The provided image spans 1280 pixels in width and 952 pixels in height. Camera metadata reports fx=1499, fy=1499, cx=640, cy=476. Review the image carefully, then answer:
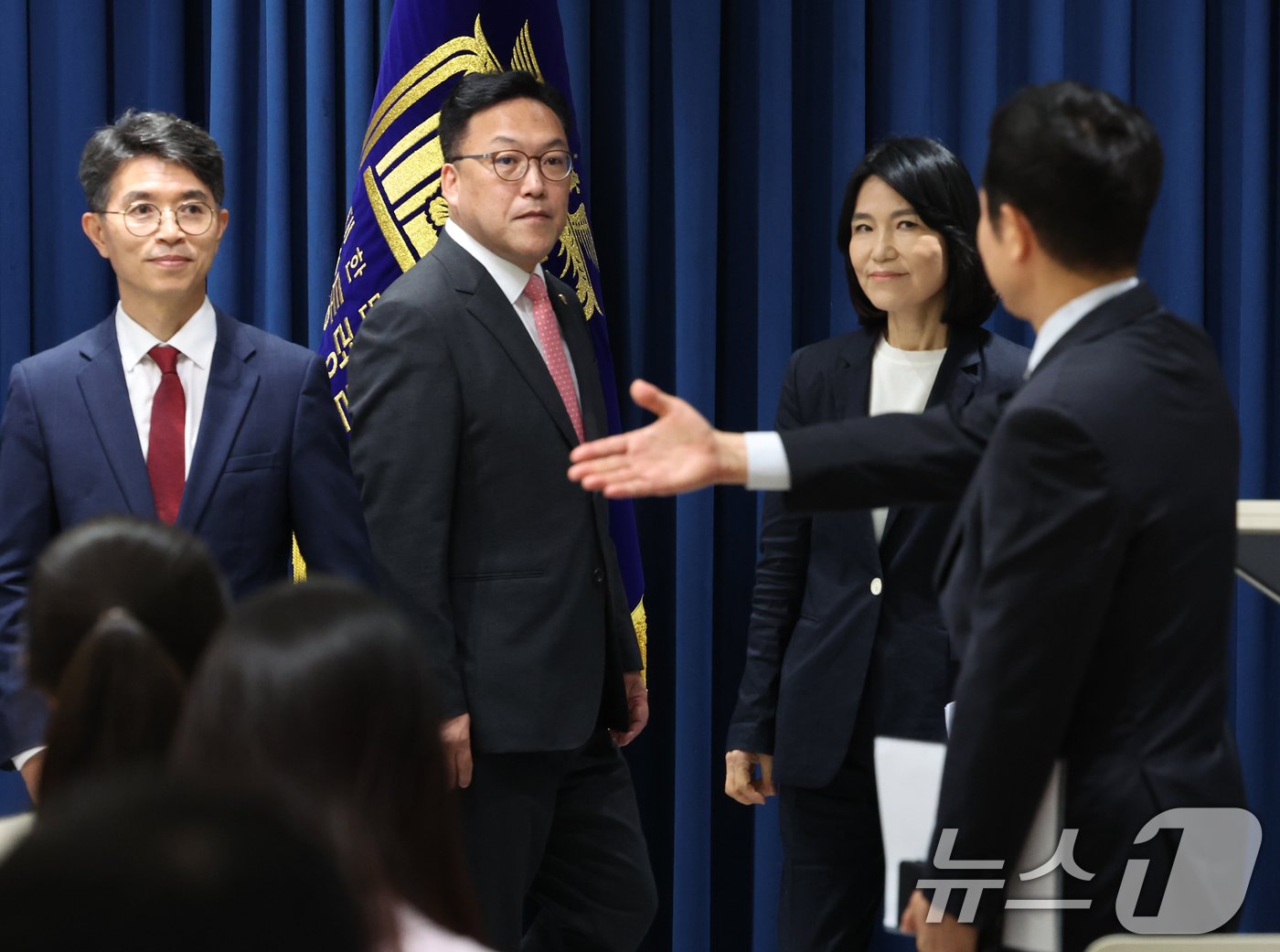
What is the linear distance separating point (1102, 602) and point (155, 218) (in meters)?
1.50

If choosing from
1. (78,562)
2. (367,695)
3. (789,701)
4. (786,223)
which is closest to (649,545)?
(786,223)

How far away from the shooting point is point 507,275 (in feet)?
7.89

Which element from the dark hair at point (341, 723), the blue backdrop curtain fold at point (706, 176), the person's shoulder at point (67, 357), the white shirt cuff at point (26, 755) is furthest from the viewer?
the blue backdrop curtain fold at point (706, 176)

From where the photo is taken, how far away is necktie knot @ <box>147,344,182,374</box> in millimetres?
2219

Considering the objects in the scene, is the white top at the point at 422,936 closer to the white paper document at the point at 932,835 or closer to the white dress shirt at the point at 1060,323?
the white paper document at the point at 932,835

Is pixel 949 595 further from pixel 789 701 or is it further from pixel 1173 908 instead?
pixel 789 701

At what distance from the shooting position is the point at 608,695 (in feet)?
8.17

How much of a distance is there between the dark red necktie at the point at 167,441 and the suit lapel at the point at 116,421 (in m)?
0.02

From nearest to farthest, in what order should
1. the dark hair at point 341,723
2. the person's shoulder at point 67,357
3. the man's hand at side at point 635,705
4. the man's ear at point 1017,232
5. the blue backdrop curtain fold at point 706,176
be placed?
the dark hair at point 341,723, the man's ear at point 1017,232, the person's shoulder at point 67,357, the man's hand at side at point 635,705, the blue backdrop curtain fold at point 706,176

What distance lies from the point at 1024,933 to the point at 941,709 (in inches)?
30.3

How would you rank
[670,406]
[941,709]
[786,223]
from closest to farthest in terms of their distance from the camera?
[670,406]
[941,709]
[786,223]

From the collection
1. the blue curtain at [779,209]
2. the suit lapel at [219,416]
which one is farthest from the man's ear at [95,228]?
the blue curtain at [779,209]

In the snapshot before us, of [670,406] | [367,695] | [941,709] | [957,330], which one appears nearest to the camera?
[367,695]

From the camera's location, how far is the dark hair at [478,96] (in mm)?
2430
